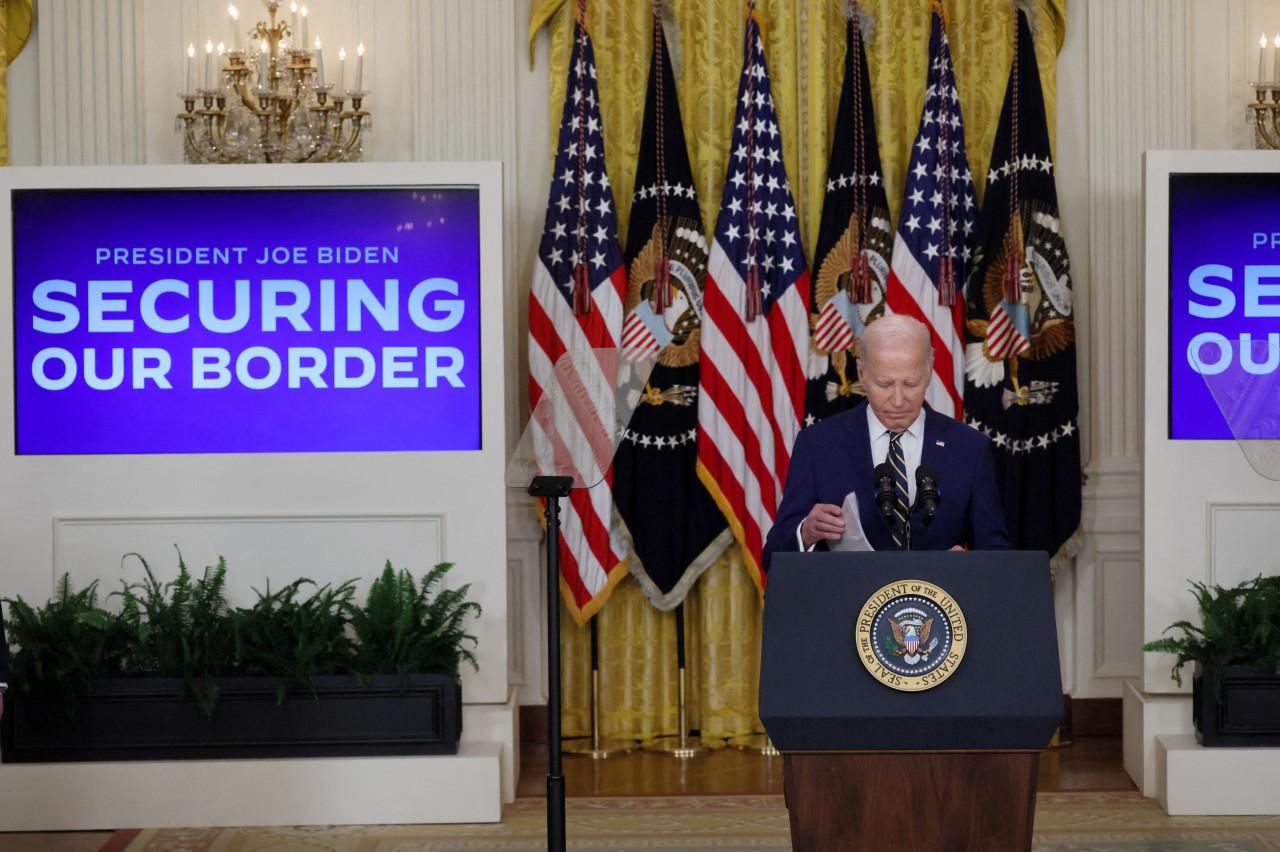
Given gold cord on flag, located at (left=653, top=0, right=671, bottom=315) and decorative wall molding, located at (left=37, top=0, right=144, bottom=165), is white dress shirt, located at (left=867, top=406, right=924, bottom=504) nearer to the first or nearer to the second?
gold cord on flag, located at (left=653, top=0, right=671, bottom=315)

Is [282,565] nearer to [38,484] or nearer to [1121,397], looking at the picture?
[38,484]

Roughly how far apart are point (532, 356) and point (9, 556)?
2.08m

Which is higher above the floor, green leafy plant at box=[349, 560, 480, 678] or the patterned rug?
green leafy plant at box=[349, 560, 480, 678]

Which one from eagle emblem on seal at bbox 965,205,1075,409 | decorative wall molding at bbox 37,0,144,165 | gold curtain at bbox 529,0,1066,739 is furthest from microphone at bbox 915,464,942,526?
decorative wall molding at bbox 37,0,144,165

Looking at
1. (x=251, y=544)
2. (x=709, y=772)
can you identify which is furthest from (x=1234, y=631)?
(x=251, y=544)

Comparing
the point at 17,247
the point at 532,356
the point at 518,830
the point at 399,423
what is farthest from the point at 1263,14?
the point at 17,247

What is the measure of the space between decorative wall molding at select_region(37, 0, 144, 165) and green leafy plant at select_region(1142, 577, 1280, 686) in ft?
14.8

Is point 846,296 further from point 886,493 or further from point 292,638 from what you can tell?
point 886,493

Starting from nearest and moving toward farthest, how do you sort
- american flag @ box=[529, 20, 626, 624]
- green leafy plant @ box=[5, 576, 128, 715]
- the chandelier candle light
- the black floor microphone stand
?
the black floor microphone stand
green leafy plant @ box=[5, 576, 128, 715]
the chandelier candle light
american flag @ box=[529, 20, 626, 624]

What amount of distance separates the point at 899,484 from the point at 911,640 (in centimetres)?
63

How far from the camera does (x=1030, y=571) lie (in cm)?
226

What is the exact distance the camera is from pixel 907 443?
2.97 meters

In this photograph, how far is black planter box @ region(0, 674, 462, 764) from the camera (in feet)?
14.0

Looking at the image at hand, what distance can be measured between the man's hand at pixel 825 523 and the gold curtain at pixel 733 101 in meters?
2.71
